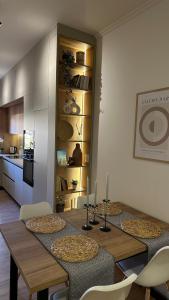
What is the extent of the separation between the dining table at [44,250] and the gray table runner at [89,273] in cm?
3

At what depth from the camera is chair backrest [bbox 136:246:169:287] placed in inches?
51.9

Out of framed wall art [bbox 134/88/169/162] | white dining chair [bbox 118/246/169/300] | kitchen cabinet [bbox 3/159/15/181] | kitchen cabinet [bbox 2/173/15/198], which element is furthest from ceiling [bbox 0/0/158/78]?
kitchen cabinet [bbox 2/173/15/198]

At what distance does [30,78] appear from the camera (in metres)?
3.38

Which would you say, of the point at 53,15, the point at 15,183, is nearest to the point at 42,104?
the point at 53,15

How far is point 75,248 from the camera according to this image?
1.32 m

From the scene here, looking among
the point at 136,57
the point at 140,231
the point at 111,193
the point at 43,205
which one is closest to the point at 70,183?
the point at 111,193

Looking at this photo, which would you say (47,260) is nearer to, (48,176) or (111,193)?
(111,193)

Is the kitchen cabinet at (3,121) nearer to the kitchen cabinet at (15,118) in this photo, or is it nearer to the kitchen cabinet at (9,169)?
the kitchen cabinet at (15,118)

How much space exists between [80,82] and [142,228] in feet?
6.17

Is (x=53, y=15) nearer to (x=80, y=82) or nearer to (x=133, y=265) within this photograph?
(x=80, y=82)

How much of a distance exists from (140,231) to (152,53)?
1501 millimetres

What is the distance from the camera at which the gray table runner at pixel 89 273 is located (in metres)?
1.11

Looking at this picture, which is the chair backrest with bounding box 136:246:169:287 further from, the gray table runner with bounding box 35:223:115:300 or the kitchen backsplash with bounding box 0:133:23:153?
the kitchen backsplash with bounding box 0:133:23:153

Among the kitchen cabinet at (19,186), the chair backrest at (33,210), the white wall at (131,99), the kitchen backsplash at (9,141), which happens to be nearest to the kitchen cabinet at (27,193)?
the kitchen cabinet at (19,186)
